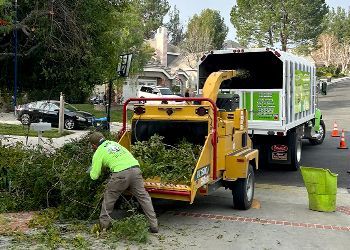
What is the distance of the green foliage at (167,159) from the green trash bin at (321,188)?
7.32 feet

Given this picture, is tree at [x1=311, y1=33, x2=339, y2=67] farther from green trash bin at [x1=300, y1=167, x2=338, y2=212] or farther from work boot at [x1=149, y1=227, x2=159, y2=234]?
work boot at [x1=149, y1=227, x2=159, y2=234]

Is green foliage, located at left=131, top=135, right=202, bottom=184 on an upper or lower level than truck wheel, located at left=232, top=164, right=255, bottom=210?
upper

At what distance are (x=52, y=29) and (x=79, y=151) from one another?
7.51 feet

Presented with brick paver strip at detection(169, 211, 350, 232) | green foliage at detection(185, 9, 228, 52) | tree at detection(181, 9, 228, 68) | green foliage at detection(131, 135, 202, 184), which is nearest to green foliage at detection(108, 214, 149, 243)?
green foliage at detection(131, 135, 202, 184)

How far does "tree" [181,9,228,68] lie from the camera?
5791 centimetres

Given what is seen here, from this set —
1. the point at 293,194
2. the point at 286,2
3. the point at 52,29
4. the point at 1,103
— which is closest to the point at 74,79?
the point at 52,29

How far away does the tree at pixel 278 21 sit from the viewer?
2020 inches

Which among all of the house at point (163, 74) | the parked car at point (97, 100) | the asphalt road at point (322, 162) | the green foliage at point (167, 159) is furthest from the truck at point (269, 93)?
the house at point (163, 74)

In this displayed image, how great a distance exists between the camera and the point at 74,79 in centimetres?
985

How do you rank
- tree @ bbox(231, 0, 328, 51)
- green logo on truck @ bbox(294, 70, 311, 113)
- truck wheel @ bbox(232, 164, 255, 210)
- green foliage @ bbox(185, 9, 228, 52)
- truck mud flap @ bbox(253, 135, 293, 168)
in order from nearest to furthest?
truck wheel @ bbox(232, 164, 255, 210), truck mud flap @ bbox(253, 135, 293, 168), green logo on truck @ bbox(294, 70, 311, 113), tree @ bbox(231, 0, 328, 51), green foliage @ bbox(185, 9, 228, 52)

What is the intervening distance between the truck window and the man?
605cm

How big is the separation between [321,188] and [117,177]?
3930 millimetres

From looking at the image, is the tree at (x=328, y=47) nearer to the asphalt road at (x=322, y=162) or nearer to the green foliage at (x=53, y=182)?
the asphalt road at (x=322, y=162)

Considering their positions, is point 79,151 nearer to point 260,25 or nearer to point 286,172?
point 286,172
